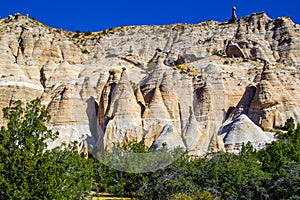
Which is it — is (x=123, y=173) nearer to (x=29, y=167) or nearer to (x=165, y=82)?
(x=29, y=167)

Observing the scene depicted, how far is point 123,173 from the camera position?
133ft

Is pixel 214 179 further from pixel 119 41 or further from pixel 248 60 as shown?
pixel 119 41

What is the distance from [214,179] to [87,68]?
150ft

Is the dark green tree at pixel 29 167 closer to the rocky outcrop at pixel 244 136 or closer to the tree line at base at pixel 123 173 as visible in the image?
the tree line at base at pixel 123 173

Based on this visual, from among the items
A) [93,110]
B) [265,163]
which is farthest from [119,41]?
[265,163]

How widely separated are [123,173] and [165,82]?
25627mm

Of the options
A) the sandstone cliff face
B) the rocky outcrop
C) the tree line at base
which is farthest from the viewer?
the sandstone cliff face

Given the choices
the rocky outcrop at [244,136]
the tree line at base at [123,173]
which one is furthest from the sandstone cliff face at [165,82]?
the tree line at base at [123,173]

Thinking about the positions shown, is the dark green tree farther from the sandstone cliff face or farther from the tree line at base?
the sandstone cliff face

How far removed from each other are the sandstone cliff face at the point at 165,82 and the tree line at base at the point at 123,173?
10838mm

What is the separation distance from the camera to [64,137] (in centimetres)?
5834

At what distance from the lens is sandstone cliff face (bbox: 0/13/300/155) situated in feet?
191

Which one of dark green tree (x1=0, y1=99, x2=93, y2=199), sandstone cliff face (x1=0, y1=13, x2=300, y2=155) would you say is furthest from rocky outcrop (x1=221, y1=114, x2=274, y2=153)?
dark green tree (x1=0, y1=99, x2=93, y2=199)

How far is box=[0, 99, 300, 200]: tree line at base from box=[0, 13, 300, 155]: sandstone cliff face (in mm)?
10838
